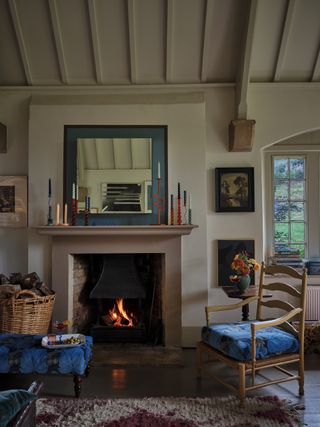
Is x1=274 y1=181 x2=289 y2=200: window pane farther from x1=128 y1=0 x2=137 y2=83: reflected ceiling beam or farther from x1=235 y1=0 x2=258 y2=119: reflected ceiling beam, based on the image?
x1=128 y1=0 x2=137 y2=83: reflected ceiling beam

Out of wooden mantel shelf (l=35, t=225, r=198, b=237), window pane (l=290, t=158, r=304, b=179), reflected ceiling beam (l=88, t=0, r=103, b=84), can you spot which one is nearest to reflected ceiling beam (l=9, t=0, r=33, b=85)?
reflected ceiling beam (l=88, t=0, r=103, b=84)

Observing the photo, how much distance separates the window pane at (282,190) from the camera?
5.10 m

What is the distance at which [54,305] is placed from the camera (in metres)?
4.01

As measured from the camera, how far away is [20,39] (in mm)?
3873

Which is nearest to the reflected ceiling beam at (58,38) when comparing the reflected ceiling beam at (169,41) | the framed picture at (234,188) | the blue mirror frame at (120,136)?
the blue mirror frame at (120,136)

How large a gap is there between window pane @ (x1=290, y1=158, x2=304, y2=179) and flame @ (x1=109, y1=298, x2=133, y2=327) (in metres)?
2.76

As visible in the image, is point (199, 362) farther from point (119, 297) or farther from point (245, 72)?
point (245, 72)

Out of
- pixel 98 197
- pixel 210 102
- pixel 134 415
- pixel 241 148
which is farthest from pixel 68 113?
pixel 134 415

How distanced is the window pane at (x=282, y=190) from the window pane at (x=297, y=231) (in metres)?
A: 0.37

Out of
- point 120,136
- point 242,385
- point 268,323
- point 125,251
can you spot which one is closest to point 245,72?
point 120,136

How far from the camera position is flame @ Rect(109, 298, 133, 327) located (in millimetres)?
4455

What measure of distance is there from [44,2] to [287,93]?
2.67m

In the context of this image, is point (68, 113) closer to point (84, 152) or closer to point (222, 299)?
point (84, 152)

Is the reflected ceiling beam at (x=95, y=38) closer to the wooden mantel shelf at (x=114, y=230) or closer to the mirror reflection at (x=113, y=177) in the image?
the mirror reflection at (x=113, y=177)
